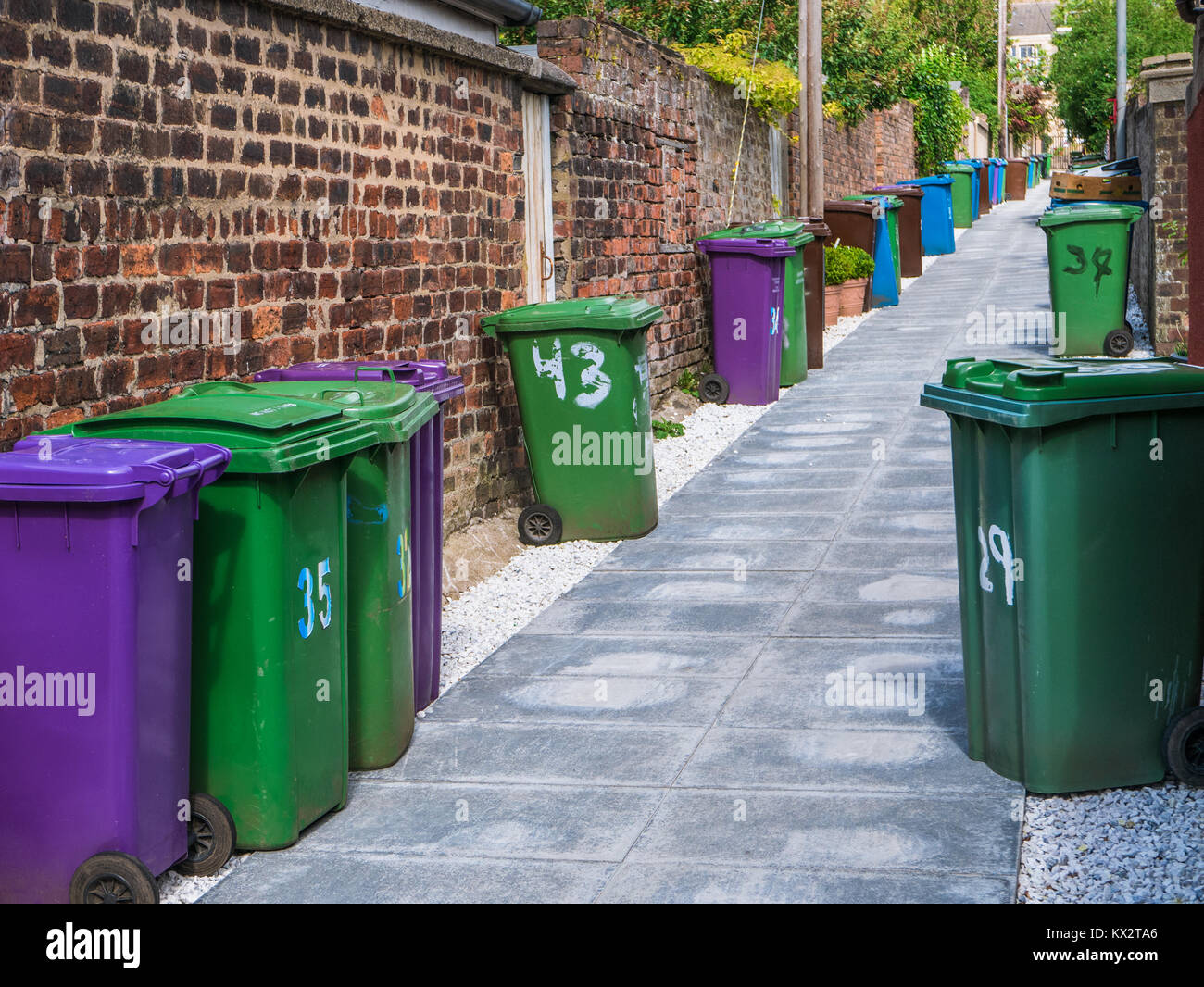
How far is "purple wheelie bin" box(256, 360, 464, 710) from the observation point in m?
5.36

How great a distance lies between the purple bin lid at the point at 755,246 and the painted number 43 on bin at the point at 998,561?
765 centimetres

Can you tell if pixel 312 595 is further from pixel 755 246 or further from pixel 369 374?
pixel 755 246

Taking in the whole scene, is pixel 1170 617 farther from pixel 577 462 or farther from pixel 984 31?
pixel 984 31

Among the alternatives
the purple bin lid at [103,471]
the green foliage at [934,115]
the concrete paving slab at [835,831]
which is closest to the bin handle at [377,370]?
the purple bin lid at [103,471]

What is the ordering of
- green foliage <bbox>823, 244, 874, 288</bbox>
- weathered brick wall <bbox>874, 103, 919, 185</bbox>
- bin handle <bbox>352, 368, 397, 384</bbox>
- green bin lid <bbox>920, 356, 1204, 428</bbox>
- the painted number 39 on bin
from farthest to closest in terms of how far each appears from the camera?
weathered brick wall <bbox>874, 103, 919, 185</bbox>, green foliage <bbox>823, 244, 874, 288</bbox>, bin handle <bbox>352, 368, 397, 384</bbox>, the painted number 39 on bin, green bin lid <bbox>920, 356, 1204, 428</bbox>

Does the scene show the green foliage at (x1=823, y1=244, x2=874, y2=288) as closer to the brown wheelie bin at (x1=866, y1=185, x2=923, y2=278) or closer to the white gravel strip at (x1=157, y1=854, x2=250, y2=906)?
the brown wheelie bin at (x1=866, y1=185, x2=923, y2=278)

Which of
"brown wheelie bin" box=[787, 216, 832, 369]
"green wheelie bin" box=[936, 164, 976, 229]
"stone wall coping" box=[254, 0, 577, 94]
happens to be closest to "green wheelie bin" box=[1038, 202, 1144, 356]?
"brown wheelie bin" box=[787, 216, 832, 369]

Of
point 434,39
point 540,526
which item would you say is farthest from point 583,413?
point 434,39

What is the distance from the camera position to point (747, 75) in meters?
15.0

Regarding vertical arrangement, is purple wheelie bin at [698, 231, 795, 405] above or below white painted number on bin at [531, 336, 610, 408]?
above

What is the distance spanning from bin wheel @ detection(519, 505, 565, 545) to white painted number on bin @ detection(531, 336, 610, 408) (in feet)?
2.21

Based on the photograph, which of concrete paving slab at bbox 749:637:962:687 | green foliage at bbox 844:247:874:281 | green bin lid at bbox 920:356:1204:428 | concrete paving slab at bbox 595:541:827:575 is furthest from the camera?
green foliage at bbox 844:247:874:281

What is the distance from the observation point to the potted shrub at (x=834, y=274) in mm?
16578

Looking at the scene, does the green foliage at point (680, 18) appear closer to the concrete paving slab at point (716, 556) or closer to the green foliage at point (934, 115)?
the concrete paving slab at point (716, 556)
